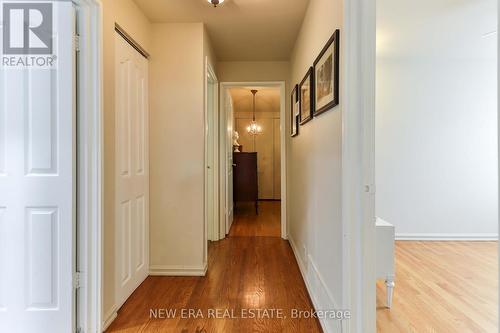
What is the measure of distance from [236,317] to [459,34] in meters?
3.48

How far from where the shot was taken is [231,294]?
2158 millimetres

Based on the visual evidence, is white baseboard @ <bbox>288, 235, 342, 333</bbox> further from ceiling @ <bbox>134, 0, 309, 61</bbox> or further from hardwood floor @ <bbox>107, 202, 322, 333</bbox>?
ceiling @ <bbox>134, 0, 309, 61</bbox>

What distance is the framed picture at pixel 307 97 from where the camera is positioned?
215cm

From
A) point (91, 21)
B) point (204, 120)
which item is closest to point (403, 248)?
point (204, 120)

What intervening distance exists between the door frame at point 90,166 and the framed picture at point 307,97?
151cm

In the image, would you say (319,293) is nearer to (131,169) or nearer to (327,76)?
(327,76)

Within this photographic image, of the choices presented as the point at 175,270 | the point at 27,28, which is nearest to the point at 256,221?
the point at 175,270

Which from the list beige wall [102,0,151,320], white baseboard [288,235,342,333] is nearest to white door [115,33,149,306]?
beige wall [102,0,151,320]

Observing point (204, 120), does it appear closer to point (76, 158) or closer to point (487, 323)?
point (76, 158)

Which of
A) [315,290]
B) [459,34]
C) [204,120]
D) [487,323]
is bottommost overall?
[487,323]

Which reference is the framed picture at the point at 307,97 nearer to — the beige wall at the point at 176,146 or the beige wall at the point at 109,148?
the beige wall at the point at 176,146

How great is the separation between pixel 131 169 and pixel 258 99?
14.8ft

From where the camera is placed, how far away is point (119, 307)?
6.43 ft

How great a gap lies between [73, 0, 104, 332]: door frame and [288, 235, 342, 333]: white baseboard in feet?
4.60
